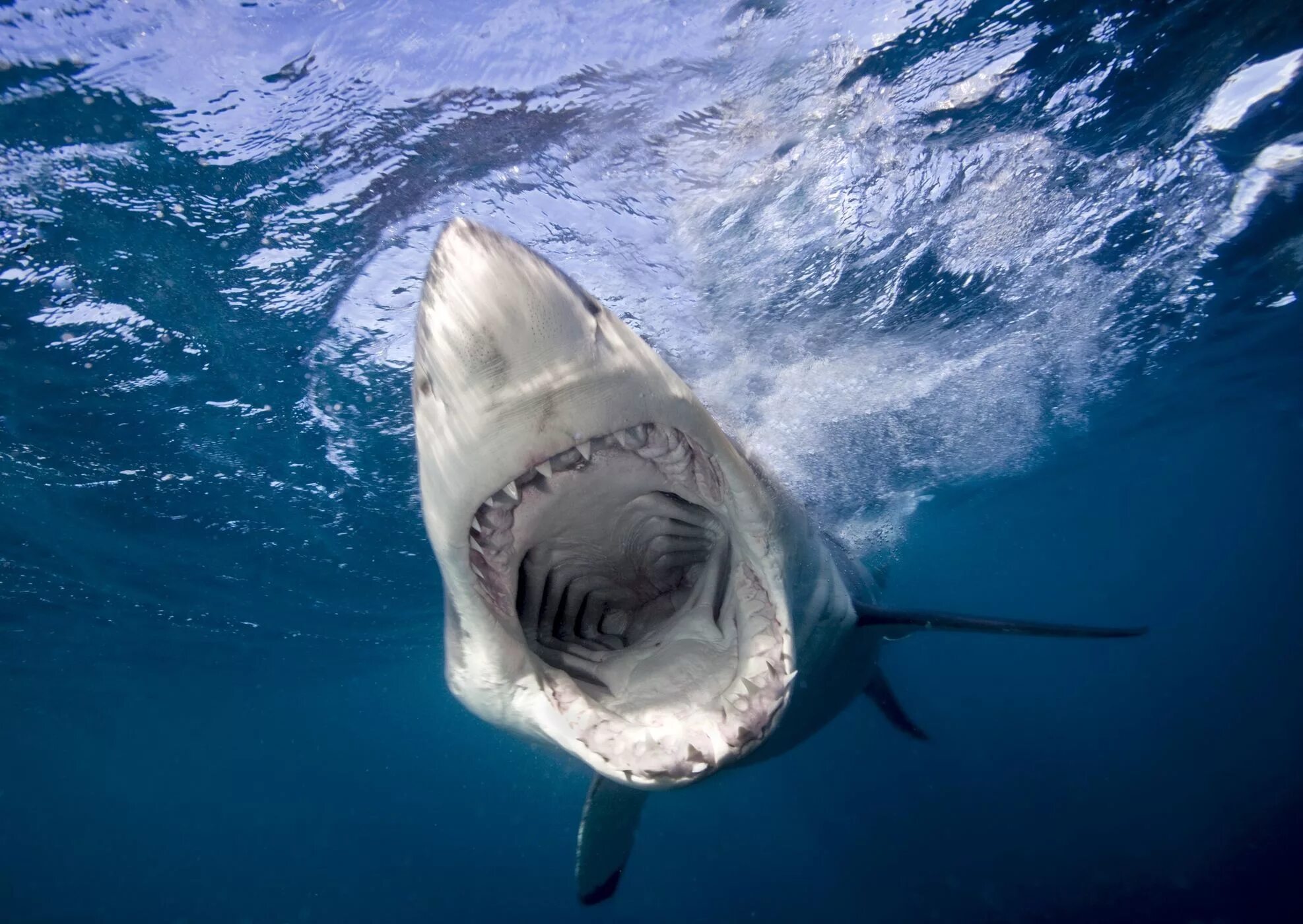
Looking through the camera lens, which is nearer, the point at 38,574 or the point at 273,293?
the point at 273,293

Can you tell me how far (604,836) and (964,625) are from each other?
364 centimetres

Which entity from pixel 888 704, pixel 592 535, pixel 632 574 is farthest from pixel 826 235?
pixel 888 704

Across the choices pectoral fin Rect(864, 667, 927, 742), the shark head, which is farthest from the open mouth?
pectoral fin Rect(864, 667, 927, 742)

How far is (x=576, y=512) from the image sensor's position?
297 cm

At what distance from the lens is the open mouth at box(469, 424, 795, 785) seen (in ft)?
7.23

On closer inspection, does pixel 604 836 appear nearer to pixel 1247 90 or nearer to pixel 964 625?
pixel 964 625

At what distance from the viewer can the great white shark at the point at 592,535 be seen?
1.79 metres

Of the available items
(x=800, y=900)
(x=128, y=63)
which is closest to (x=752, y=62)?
(x=128, y=63)

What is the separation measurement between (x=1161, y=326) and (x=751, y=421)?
32.0 feet

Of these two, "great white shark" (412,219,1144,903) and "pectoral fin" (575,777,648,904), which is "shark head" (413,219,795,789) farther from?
"pectoral fin" (575,777,648,904)

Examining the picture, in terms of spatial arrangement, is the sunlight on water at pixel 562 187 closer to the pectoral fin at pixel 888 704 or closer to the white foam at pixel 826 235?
the white foam at pixel 826 235

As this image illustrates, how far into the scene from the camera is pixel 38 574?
1484cm

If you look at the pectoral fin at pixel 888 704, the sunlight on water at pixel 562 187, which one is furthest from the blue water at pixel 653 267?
the pectoral fin at pixel 888 704

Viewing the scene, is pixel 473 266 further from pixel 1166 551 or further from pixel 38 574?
pixel 1166 551
